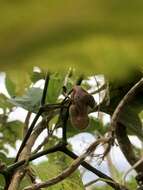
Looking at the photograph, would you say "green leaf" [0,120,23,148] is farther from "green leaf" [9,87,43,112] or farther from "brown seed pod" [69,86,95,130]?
"brown seed pod" [69,86,95,130]

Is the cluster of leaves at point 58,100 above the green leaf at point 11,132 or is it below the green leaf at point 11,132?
above

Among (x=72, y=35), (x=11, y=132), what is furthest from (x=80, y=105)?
(x=11, y=132)

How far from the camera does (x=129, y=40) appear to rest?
10cm

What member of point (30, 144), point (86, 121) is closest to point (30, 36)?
point (86, 121)

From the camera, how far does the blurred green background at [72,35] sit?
10 centimetres

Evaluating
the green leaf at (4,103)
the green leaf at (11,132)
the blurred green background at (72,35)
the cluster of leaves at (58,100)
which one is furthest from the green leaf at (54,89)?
the blurred green background at (72,35)

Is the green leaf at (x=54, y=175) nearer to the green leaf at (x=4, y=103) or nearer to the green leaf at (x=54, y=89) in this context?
the green leaf at (x=54, y=89)

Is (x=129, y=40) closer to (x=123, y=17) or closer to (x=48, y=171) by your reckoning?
(x=123, y=17)

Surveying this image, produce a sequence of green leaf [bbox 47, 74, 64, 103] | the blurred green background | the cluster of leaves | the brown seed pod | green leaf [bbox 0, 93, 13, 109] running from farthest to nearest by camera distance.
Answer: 1. green leaf [bbox 0, 93, 13, 109]
2. green leaf [bbox 47, 74, 64, 103]
3. the cluster of leaves
4. the brown seed pod
5. the blurred green background

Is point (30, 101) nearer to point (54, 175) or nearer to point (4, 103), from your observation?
point (54, 175)

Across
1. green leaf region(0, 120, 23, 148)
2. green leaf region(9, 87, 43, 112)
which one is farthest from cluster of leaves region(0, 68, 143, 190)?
green leaf region(0, 120, 23, 148)

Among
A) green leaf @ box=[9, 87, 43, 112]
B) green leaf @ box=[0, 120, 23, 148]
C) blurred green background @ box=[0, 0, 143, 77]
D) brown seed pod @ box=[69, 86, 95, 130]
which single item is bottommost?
green leaf @ box=[0, 120, 23, 148]

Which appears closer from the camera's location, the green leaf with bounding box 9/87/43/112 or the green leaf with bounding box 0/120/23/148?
the green leaf with bounding box 9/87/43/112

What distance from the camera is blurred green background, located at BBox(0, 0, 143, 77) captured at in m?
0.10
